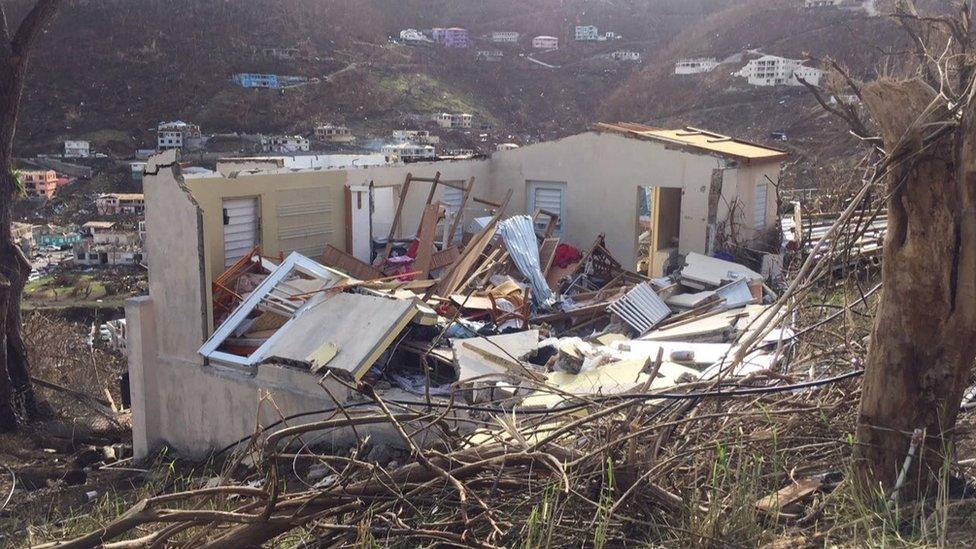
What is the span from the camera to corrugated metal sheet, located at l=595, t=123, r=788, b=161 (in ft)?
45.0

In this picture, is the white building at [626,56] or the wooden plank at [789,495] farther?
the white building at [626,56]

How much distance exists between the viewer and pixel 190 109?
215 feet

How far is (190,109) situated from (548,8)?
149 feet

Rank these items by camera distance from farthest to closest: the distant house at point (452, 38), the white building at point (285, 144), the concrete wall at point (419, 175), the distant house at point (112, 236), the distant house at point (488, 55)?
the distant house at point (452, 38)
the distant house at point (488, 55)
the white building at point (285, 144)
the distant house at point (112, 236)
the concrete wall at point (419, 175)

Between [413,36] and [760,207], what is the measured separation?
230ft

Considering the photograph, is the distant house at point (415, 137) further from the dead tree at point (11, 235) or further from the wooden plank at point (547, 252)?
the dead tree at point (11, 235)

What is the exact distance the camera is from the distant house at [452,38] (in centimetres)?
8125

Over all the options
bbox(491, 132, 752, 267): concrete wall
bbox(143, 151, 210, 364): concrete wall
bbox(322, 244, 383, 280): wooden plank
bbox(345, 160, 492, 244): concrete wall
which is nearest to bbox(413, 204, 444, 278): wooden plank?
bbox(322, 244, 383, 280): wooden plank

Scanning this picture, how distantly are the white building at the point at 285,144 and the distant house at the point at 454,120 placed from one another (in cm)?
1021

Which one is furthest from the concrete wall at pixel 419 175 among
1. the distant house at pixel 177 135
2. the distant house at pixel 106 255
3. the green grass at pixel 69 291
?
the distant house at pixel 177 135

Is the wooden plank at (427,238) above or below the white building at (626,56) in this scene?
below

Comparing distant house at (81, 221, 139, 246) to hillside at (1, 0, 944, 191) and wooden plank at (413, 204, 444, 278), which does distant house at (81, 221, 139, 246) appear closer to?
hillside at (1, 0, 944, 191)

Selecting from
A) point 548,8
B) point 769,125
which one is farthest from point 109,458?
point 548,8

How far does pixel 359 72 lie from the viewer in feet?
227
